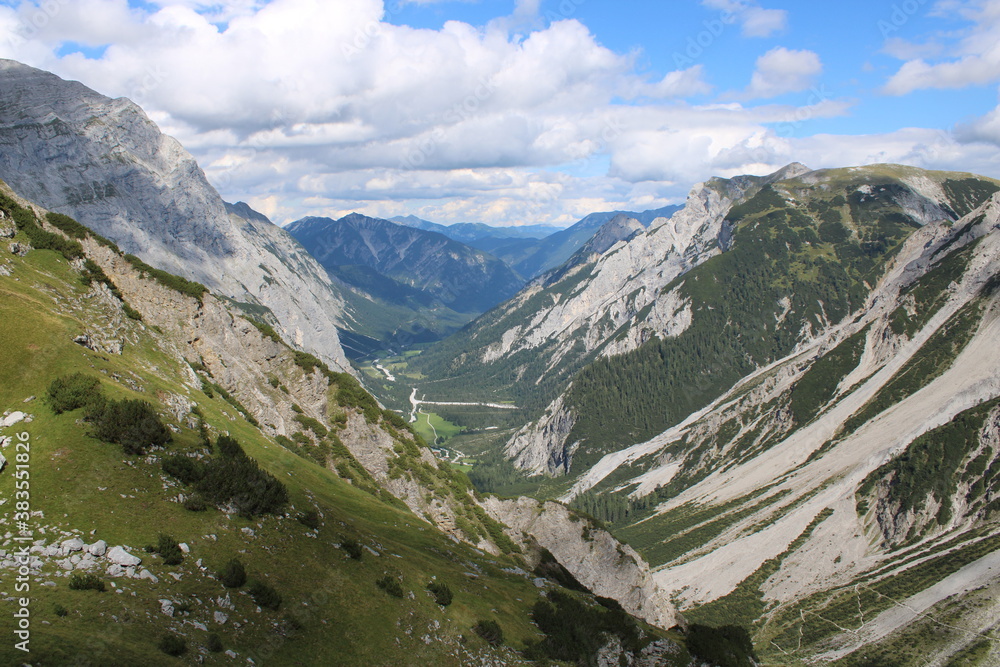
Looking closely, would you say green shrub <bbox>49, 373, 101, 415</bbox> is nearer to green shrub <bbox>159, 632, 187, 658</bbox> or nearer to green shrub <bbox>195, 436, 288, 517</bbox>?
green shrub <bbox>195, 436, 288, 517</bbox>

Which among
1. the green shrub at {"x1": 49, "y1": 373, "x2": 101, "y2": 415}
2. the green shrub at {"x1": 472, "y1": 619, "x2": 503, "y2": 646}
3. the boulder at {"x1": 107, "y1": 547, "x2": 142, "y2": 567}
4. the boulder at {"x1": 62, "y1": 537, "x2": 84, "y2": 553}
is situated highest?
the green shrub at {"x1": 49, "y1": 373, "x2": 101, "y2": 415}

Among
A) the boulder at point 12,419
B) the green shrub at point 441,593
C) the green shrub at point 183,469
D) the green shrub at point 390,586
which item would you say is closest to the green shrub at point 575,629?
the green shrub at point 441,593

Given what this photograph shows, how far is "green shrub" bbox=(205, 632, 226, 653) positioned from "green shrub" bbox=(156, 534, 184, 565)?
4.09m

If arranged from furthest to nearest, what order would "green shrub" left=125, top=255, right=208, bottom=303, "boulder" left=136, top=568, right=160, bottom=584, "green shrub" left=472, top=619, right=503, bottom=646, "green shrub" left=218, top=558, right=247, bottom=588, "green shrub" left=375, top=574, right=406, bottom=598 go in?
1. "green shrub" left=125, top=255, right=208, bottom=303
2. "green shrub" left=472, top=619, right=503, bottom=646
3. "green shrub" left=375, top=574, right=406, bottom=598
4. "green shrub" left=218, top=558, right=247, bottom=588
5. "boulder" left=136, top=568, right=160, bottom=584

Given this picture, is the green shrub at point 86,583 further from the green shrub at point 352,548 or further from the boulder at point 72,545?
the green shrub at point 352,548

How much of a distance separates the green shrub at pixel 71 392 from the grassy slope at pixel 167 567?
1.85ft

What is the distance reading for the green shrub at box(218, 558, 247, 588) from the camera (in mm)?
25938

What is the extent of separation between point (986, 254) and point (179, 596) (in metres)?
241

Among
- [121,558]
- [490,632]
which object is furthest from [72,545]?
[490,632]

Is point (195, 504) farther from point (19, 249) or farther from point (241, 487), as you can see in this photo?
point (19, 249)

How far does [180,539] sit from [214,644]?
6063 millimetres

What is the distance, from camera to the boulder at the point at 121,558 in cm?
2370

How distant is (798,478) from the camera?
166 metres

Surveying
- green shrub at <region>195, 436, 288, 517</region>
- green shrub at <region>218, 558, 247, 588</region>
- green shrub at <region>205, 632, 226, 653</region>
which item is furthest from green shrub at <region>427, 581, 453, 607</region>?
green shrub at <region>205, 632, 226, 653</region>
